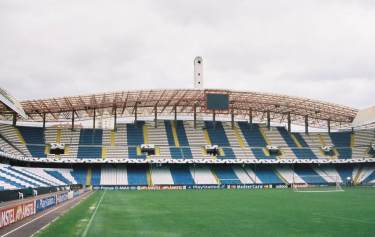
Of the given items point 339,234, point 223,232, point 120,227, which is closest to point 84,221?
point 120,227

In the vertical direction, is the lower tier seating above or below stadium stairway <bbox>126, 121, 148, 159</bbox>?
below

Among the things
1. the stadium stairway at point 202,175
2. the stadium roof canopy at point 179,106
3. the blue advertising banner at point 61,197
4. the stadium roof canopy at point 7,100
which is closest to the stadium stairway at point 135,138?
the stadium roof canopy at point 179,106

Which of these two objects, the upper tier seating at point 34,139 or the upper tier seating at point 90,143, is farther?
the upper tier seating at point 90,143

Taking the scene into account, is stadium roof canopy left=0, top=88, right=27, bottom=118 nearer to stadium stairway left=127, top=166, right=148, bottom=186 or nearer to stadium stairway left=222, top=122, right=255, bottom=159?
stadium stairway left=127, top=166, right=148, bottom=186

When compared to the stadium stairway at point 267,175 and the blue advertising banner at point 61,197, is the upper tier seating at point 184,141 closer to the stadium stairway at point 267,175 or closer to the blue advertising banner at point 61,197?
the stadium stairway at point 267,175

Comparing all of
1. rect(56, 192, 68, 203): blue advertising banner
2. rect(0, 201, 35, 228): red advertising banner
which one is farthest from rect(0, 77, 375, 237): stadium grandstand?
rect(0, 201, 35, 228): red advertising banner

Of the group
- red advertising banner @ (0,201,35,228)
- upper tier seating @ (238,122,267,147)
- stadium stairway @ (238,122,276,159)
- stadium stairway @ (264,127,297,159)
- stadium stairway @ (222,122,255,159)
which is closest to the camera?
red advertising banner @ (0,201,35,228)

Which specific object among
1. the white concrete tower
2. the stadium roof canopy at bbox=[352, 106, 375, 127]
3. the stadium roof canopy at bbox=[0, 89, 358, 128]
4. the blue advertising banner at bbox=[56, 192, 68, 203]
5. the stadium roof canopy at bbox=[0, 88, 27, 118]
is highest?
the white concrete tower

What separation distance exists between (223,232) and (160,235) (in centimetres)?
234

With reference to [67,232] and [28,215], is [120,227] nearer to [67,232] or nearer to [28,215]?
[67,232]

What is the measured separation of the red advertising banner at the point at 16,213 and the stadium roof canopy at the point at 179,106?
3921 cm

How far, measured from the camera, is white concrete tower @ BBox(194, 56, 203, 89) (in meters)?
78.6

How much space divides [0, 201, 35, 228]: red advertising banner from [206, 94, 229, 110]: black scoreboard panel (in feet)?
153

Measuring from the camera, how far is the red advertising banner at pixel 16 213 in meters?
17.8
